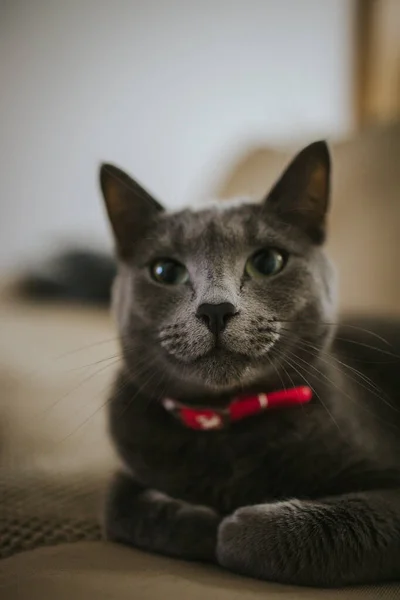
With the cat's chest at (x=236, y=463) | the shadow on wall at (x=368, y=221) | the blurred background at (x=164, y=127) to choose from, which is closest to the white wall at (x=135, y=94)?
the blurred background at (x=164, y=127)

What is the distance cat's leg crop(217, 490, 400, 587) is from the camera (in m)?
0.56

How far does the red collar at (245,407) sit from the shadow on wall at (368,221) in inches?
27.1

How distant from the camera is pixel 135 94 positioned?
1683mm

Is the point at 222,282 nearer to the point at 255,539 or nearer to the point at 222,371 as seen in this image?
the point at 222,371

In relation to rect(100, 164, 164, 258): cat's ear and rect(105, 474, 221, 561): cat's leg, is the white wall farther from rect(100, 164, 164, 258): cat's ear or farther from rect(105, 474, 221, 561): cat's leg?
rect(105, 474, 221, 561): cat's leg

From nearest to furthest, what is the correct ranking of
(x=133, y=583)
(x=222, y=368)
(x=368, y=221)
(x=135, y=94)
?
1. (x=133, y=583)
2. (x=222, y=368)
3. (x=368, y=221)
4. (x=135, y=94)

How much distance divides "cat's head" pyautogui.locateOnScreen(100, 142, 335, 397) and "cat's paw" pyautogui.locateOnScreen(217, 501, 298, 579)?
0.14 m

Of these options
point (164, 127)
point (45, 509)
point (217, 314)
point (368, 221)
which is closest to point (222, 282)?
point (217, 314)

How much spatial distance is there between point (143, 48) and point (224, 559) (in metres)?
1.45

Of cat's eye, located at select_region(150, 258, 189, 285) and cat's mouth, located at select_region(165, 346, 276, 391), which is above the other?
cat's eye, located at select_region(150, 258, 189, 285)

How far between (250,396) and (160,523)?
0.60ft

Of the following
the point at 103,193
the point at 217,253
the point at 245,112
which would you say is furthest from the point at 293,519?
the point at 245,112

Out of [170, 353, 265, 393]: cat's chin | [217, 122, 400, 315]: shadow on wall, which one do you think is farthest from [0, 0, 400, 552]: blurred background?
[170, 353, 265, 393]: cat's chin

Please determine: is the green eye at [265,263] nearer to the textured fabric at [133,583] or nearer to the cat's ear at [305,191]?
the cat's ear at [305,191]
